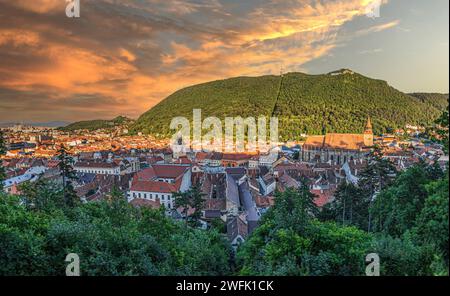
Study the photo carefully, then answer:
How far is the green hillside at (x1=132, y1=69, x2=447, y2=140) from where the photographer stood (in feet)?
116

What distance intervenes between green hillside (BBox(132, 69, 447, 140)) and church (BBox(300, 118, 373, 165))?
386 centimetres

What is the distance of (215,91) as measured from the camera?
33688mm

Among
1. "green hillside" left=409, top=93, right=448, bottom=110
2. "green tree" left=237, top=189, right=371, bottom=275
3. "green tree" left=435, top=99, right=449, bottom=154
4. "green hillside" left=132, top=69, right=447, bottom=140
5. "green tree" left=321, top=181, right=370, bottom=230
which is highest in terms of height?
"green hillside" left=132, top=69, right=447, bottom=140

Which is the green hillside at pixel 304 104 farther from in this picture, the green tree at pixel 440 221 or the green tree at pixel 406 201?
the green tree at pixel 440 221

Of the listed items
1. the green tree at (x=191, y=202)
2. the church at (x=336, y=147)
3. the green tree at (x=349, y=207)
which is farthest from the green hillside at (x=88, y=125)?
the church at (x=336, y=147)

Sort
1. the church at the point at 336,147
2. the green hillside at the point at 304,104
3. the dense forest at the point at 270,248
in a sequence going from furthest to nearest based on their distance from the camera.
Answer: the church at the point at 336,147 < the green hillside at the point at 304,104 < the dense forest at the point at 270,248

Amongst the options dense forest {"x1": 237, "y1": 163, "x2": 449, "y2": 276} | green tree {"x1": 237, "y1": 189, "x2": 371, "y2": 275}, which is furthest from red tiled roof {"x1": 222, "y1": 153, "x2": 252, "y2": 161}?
green tree {"x1": 237, "y1": 189, "x2": 371, "y2": 275}

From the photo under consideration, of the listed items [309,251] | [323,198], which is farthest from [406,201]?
[323,198]

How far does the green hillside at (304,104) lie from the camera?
35.3 metres

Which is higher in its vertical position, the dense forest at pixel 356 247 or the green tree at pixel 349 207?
the dense forest at pixel 356 247

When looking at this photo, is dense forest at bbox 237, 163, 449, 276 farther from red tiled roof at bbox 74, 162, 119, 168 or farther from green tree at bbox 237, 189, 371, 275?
red tiled roof at bbox 74, 162, 119, 168

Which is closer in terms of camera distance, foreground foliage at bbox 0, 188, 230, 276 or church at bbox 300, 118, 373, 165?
foreground foliage at bbox 0, 188, 230, 276

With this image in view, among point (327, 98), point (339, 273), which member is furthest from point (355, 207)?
point (327, 98)

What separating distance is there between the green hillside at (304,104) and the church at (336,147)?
12.7ft
